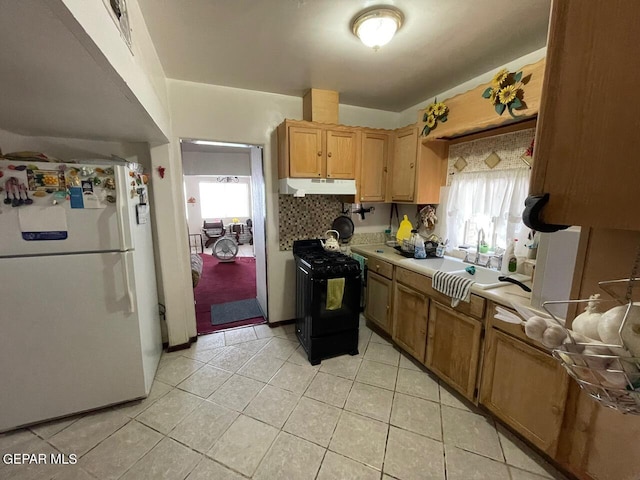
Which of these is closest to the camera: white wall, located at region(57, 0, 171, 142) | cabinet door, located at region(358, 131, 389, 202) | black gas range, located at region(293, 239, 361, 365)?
white wall, located at region(57, 0, 171, 142)

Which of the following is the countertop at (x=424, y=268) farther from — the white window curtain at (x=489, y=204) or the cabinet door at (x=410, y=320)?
the white window curtain at (x=489, y=204)

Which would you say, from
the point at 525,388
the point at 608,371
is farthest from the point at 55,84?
the point at 525,388

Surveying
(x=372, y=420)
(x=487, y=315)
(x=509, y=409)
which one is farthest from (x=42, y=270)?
(x=509, y=409)

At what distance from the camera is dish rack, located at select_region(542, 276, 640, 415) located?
1.67 feet

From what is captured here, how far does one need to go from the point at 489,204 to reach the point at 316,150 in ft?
5.27

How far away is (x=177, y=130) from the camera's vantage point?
2412 mm

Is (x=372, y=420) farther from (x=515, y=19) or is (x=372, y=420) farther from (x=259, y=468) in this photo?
(x=515, y=19)

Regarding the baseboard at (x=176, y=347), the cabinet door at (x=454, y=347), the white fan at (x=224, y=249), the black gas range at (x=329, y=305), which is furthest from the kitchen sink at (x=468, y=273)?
the white fan at (x=224, y=249)

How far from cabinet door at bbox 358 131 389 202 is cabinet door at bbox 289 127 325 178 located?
0.49 m

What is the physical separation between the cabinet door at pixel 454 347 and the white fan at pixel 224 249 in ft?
16.7

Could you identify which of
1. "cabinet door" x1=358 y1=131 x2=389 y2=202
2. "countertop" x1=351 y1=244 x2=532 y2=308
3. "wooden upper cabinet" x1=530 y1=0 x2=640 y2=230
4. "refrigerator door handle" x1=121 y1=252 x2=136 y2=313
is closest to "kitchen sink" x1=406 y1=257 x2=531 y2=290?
"countertop" x1=351 y1=244 x2=532 y2=308

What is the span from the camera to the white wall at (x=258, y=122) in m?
2.42

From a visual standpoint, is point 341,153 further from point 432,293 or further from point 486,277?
point 486,277

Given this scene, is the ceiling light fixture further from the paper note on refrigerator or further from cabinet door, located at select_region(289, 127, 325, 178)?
the paper note on refrigerator
